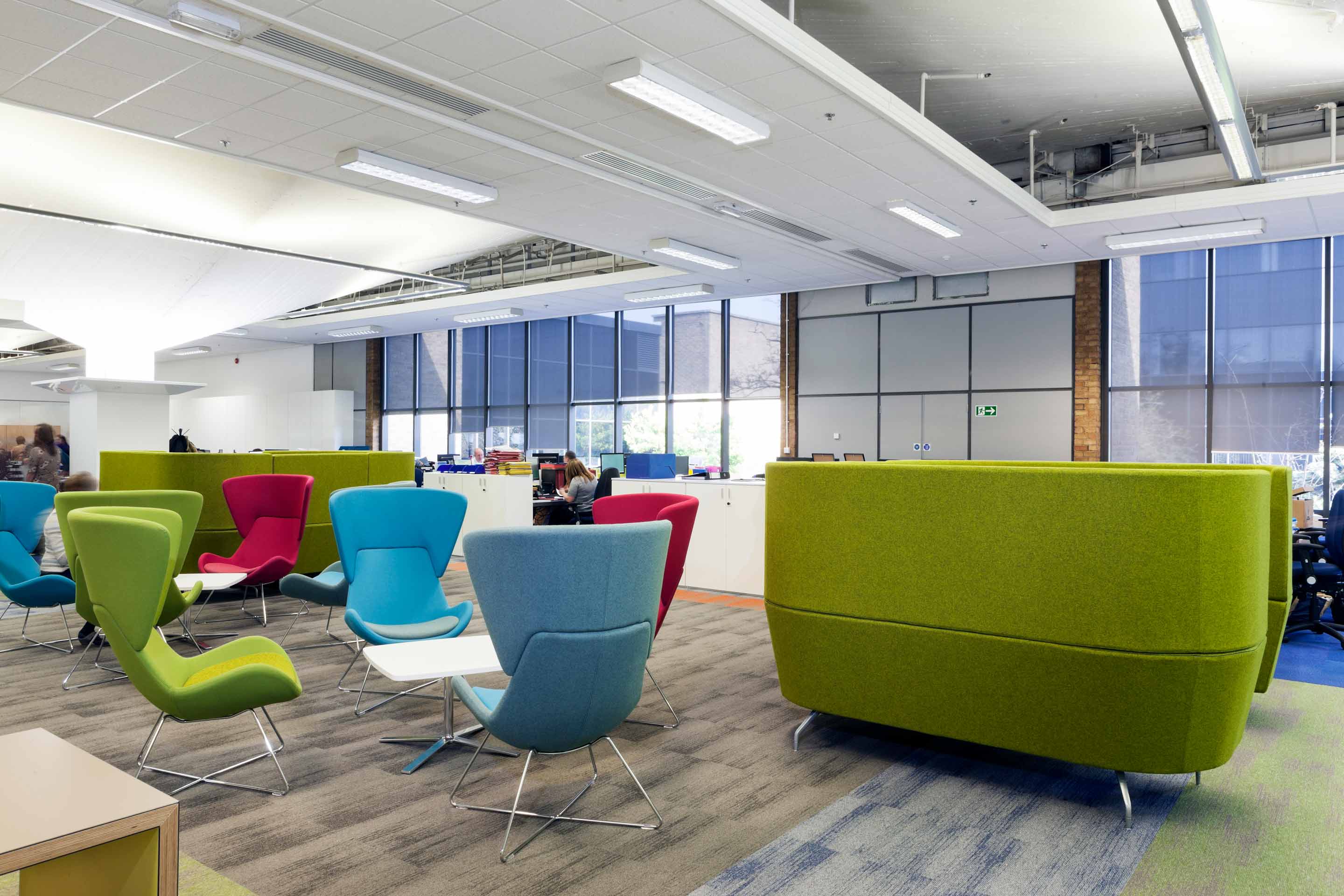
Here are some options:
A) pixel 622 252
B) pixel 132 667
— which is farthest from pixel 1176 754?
pixel 622 252

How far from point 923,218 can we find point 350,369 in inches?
542

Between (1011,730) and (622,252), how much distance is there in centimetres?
776

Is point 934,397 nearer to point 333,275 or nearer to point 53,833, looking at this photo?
point 333,275

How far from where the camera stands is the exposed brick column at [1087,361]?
33.6 feet

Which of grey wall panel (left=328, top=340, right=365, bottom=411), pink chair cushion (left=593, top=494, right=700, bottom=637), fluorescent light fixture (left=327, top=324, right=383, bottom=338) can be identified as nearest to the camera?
pink chair cushion (left=593, top=494, right=700, bottom=637)

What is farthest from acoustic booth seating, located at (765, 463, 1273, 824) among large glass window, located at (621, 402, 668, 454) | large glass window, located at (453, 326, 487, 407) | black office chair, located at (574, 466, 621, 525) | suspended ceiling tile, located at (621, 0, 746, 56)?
large glass window, located at (453, 326, 487, 407)

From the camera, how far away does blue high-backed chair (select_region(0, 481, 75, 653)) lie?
17.0 feet

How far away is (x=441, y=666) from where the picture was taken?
3.15m

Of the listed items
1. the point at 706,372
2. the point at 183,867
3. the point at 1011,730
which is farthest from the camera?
the point at 706,372

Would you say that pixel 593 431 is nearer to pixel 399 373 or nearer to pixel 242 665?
pixel 399 373

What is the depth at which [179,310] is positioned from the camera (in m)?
11.8

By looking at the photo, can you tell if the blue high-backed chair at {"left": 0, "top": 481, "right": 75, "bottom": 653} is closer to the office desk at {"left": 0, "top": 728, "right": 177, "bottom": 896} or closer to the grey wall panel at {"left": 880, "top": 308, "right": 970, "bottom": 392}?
the office desk at {"left": 0, "top": 728, "right": 177, "bottom": 896}

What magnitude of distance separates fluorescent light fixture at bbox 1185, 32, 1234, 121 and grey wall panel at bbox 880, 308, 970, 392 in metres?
5.27

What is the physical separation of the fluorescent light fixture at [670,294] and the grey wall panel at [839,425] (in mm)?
1587
